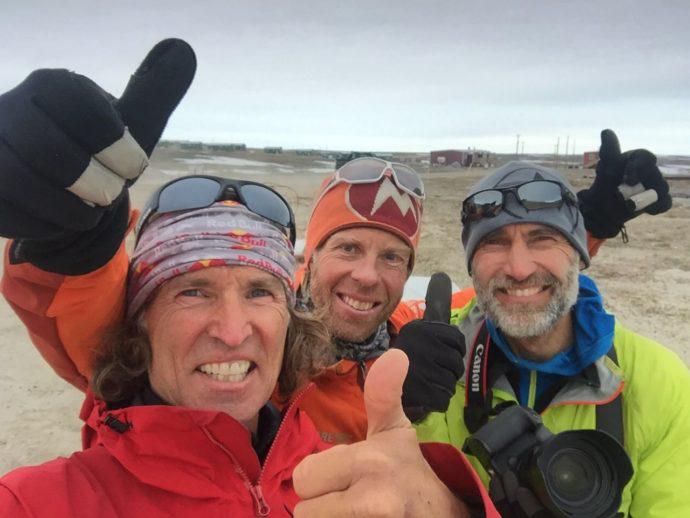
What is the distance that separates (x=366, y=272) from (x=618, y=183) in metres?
1.91

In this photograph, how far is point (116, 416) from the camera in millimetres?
1509

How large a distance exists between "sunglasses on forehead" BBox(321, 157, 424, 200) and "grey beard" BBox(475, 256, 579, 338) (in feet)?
2.59

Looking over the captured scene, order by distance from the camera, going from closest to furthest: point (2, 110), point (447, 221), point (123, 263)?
point (2, 110) < point (123, 263) < point (447, 221)

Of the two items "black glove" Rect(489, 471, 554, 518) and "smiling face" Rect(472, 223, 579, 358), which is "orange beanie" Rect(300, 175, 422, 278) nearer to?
"smiling face" Rect(472, 223, 579, 358)

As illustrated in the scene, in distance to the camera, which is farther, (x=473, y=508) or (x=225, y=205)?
(x=225, y=205)

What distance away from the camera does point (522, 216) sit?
2645mm

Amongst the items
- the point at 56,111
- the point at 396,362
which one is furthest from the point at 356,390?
the point at 56,111

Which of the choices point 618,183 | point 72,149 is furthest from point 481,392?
point 72,149

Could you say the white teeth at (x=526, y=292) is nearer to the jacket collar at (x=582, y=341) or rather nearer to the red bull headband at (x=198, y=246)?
the jacket collar at (x=582, y=341)

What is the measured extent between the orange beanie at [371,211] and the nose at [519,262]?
566 millimetres

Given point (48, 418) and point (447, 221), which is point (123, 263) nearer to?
point (48, 418)

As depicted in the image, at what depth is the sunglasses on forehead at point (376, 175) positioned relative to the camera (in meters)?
3.05

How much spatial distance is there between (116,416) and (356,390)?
49.3 inches

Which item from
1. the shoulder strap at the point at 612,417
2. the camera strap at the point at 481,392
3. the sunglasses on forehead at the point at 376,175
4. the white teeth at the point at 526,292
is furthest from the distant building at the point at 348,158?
the shoulder strap at the point at 612,417
